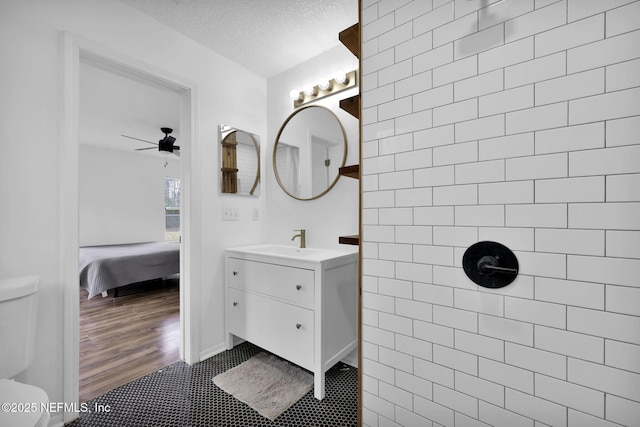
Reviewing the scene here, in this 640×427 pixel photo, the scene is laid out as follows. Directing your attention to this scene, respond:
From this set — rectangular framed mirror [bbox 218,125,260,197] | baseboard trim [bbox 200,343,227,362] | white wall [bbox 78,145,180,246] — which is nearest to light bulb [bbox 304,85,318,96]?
rectangular framed mirror [bbox 218,125,260,197]

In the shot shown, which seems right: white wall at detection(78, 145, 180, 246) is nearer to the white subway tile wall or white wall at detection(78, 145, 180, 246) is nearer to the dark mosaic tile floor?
the dark mosaic tile floor

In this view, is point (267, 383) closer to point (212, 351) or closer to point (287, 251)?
point (212, 351)

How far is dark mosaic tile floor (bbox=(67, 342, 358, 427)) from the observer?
1.51 meters

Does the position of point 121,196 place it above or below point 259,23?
below

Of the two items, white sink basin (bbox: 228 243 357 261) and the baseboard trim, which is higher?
white sink basin (bbox: 228 243 357 261)

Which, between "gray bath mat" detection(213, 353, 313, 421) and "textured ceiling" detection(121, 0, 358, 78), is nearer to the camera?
"gray bath mat" detection(213, 353, 313, 421)

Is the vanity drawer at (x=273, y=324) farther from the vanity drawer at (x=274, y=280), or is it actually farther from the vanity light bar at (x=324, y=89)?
the vanity light bar at (x=324, y=89)

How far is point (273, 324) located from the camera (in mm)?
1933

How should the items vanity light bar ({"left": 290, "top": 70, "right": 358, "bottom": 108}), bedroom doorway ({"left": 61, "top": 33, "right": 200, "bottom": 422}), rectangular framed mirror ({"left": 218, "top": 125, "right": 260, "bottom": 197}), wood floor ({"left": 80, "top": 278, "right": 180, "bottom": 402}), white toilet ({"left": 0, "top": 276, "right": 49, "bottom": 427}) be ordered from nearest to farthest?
white toilet ({"left": 0, "top": 276, "right": 49, "bottom": 427})
bedroom doorway ({"left": 61, "top": 33, "right": 200, "bottom": 422})
wood floor ({"left": 80, "top": 278, "right": 180, "bottom": 402})
vanity light bar ({"left": 290, "top": 70, "right": 358, "bottom": 108})
rectangular framed mirror ({"left": 218, "top": 125, "right": 260, "bottom": 197})

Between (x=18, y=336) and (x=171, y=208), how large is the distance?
5.47 m

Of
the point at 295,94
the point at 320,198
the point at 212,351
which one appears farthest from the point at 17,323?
the point at 295,94

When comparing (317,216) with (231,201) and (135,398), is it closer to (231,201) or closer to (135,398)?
(231,201)

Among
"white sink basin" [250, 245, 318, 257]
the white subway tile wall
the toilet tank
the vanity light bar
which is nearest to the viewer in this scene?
the white subway tile wall

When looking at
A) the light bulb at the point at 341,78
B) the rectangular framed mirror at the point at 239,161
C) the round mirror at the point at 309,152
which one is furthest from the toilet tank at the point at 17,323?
the light bulb at the point at 341,78
